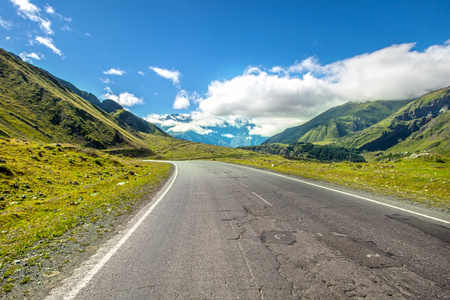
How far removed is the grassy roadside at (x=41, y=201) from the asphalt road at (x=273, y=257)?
1.62m

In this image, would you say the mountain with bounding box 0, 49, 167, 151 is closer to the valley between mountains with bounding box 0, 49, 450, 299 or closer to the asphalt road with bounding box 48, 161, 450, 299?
the valley between mountains with bounding box 0, 49, 450, 299

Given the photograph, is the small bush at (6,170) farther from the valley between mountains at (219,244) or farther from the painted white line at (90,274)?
the painted white line at (90,274)

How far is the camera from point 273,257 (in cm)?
441

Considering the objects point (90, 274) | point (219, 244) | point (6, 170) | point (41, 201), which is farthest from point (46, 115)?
point (219, 244)

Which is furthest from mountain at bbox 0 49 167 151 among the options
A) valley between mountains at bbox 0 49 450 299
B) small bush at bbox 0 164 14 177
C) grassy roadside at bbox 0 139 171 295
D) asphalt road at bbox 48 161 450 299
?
asphalt road at bbox 48 161 450 299

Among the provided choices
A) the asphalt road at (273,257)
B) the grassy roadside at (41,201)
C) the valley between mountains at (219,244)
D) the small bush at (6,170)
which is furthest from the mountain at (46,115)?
the asphalt road at (273,257)

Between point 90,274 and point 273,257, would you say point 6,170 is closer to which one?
point 90,274

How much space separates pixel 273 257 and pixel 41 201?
10.5 meters

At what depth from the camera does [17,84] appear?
413 feet

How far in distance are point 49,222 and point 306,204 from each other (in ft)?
31.2

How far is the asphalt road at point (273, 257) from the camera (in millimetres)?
3402

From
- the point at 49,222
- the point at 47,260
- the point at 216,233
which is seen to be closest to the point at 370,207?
the point at 216,233

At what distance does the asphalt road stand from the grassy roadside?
162 centimetres

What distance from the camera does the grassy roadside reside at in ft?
16.1
